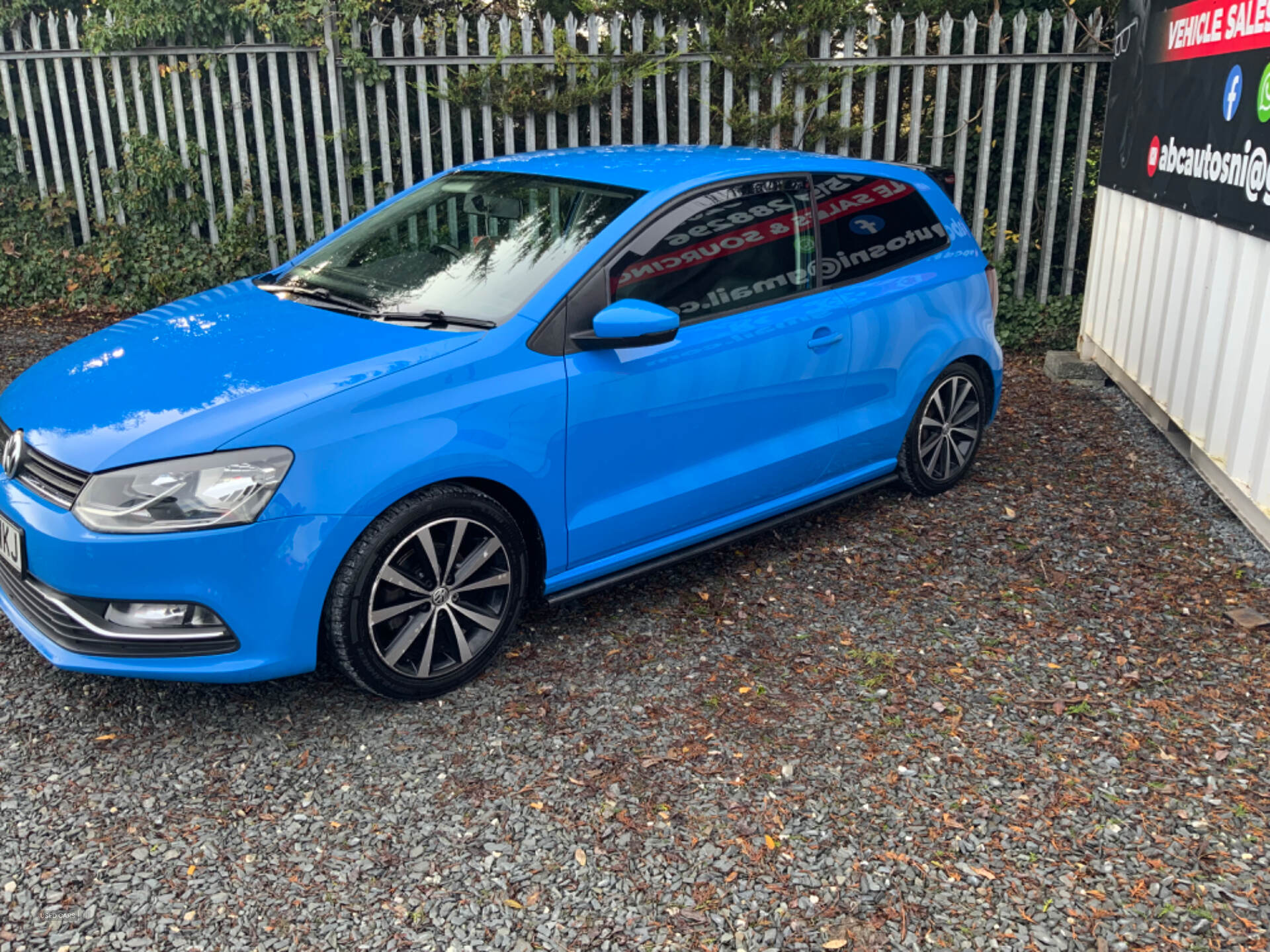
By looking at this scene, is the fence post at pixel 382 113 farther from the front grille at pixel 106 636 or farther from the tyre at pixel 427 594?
the front grille at pixel 106 636

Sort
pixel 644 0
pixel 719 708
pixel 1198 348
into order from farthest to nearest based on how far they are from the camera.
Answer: pixel 644 0
pixel 1198 348
pixel 719 708

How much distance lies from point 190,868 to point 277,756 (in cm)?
52

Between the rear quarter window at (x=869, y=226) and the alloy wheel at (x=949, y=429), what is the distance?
686 mm

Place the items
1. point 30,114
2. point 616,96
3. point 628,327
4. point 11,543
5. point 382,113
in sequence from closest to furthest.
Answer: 1. point 11,543
2. point 628,327
3. point 616,96
4. point 382,113
5. point 30,114

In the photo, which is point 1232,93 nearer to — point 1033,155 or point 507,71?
point 1033,155

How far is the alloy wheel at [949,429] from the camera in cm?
532

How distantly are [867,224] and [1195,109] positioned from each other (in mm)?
2104

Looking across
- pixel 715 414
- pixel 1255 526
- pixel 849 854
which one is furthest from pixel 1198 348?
pixel 849 854

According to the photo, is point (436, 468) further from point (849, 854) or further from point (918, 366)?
point (918, 366)

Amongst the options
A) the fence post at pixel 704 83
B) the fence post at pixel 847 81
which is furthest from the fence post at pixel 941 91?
the fence post at pixel 704 83

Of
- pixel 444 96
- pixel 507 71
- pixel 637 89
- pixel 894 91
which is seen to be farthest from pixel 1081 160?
pixel 444 96

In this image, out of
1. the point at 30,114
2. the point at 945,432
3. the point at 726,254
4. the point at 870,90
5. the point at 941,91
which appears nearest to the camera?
the point at 726,254

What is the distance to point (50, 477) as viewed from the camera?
3.34m

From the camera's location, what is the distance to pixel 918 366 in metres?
5.06
